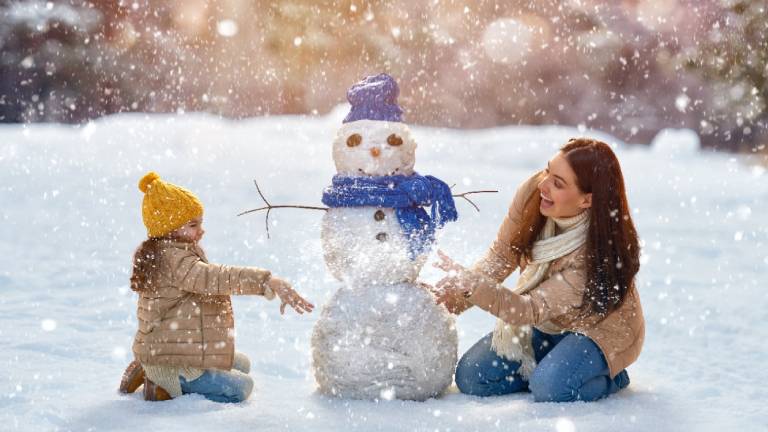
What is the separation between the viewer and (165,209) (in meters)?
3.63

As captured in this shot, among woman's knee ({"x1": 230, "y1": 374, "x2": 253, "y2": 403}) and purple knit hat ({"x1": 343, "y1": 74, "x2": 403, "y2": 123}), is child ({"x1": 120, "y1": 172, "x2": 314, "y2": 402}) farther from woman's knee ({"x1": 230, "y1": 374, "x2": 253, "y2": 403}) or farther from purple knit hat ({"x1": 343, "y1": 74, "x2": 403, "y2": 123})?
purple knit hat ({"x1": 343, "y1": 74, "x2": 403, "y2": 123})

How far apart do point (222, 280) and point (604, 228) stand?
5.32ft

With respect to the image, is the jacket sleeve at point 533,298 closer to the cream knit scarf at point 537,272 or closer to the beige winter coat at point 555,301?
the beige winter coat at point 555,301

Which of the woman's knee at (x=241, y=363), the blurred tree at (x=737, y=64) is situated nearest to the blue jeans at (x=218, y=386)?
the woman's knee at (x=241, y=363)

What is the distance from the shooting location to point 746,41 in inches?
482

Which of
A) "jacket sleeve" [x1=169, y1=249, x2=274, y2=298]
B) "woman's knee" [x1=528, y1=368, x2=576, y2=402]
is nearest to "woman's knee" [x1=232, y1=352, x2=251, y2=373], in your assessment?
"jacket sleeve" [x1=169, y1=249, x2=274, y2=298]

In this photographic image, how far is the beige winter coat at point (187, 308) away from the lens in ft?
11.5

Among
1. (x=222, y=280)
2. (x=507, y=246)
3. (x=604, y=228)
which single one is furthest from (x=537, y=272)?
(x=222, y=280)

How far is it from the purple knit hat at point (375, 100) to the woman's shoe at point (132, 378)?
1.42 meters

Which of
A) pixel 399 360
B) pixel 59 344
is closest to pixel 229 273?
pixel 399 360

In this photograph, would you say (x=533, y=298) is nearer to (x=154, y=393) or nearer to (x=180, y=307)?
(x=180, y=307)

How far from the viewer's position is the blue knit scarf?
3.59 m

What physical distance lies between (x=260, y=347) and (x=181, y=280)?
1.59 metres

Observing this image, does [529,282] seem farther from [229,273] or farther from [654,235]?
[654,235]
